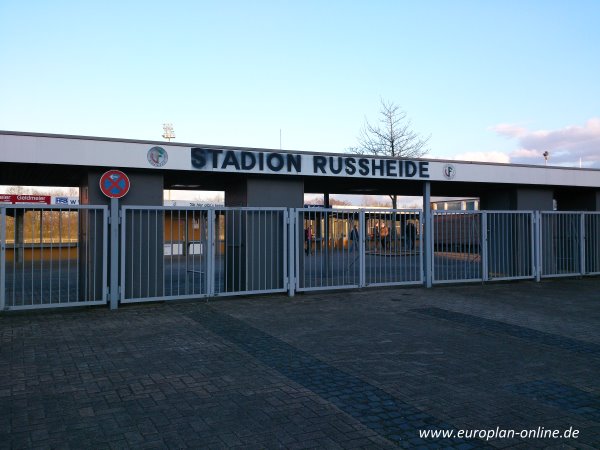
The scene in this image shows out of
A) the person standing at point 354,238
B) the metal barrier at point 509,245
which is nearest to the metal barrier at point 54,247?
the person standing at point 354,238

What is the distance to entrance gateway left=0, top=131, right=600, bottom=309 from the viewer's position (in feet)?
34.3

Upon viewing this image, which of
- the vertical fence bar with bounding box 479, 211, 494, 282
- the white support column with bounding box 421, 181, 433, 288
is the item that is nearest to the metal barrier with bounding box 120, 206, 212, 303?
the white support column with bounding box 421, 181, 433, 288

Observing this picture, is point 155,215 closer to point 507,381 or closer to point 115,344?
point 115,344

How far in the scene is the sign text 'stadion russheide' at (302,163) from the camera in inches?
468

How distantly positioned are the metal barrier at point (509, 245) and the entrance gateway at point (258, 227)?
0.04m

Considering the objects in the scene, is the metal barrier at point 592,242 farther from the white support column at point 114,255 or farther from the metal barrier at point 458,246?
the white support column at point 114,255

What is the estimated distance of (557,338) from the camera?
26.5 ft

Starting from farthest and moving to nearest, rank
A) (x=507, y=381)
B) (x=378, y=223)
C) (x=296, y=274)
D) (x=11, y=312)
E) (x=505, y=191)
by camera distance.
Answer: (x=505, y=191)
(x=378, y=223)
(x=296, y=274)
(x=11, y=312)
(x=507, y=381)

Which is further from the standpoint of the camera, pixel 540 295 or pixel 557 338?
pixel 540 295

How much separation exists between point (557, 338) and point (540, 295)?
16.5 ft

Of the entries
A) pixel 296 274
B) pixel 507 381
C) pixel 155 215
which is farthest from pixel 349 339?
pixel 155 215

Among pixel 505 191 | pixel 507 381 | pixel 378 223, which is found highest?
pixel 505 191

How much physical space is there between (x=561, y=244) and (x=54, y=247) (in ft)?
45.4

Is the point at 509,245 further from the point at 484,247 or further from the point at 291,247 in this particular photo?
the point at 291,247
